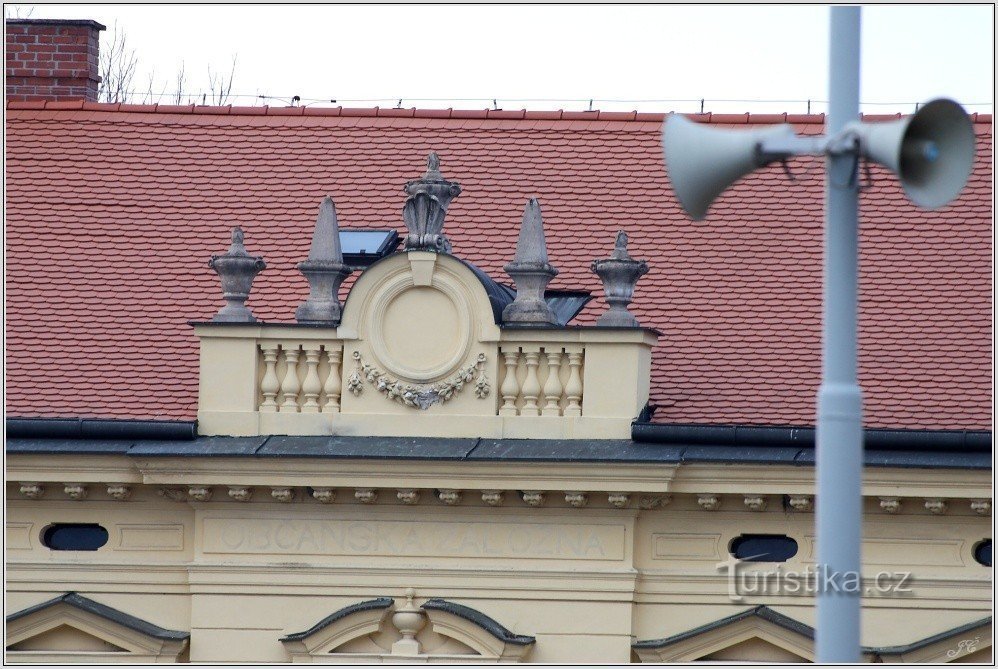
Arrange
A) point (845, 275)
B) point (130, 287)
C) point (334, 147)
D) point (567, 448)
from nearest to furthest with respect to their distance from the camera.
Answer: point (845, 275) → point (567, 448) → point (130, 287) → point (334, 147)

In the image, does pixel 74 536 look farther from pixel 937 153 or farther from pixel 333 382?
pixel 937 153

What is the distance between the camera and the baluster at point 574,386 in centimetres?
1500

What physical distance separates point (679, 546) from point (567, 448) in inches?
53.3

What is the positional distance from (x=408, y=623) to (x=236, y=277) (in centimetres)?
339

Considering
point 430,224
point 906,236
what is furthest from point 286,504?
point 906,236

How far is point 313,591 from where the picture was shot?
49.4ft

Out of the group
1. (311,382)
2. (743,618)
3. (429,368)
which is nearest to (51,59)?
(311,382)

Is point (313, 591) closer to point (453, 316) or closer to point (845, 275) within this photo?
point (453, 316)

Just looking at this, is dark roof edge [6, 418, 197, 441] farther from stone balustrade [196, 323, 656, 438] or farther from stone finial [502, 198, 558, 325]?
stone finial [502, 198, 558, 325]

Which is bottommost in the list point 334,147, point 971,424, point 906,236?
point 971,424

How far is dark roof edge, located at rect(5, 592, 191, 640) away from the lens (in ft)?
49.6

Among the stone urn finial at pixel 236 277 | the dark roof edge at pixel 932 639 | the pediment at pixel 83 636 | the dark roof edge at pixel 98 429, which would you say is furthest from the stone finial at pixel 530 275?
the pediment at pixel 83 636

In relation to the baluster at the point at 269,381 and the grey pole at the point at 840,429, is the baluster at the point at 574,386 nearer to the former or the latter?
the baluster at the point at 269,381

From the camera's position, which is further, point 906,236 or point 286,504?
point 906,236
